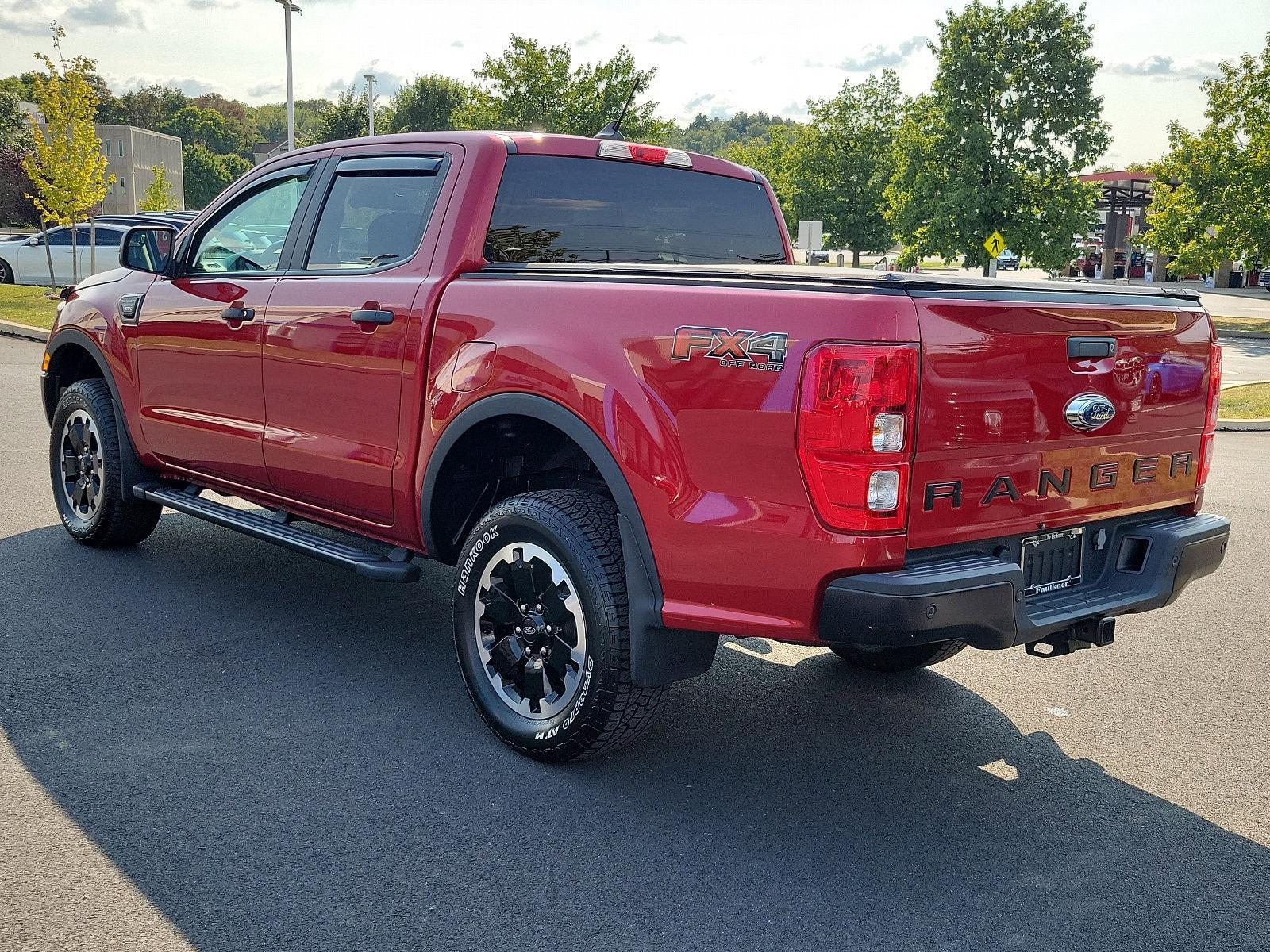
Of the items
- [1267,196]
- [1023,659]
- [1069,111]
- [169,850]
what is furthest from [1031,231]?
[169,850]

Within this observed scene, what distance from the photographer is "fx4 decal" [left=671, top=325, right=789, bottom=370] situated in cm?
321

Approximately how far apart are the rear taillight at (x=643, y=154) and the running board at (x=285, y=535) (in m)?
1.74

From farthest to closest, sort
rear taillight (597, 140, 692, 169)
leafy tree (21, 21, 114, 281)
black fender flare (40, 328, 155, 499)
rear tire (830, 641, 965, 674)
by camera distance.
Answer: leafy tree (21, 21, 114, 281) → black fender flare (40, 328, 155, 499) → rear taillight (597, 140, 692, 169) → rear tire (830, 641, 965, 674)

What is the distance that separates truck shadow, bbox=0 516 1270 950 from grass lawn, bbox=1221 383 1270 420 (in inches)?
477

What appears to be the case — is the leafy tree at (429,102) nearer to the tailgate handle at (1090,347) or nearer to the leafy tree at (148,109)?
the leafy tree at (148,109)

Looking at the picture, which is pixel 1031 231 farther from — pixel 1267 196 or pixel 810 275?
pixel 810 275

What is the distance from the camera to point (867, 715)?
4488 mm

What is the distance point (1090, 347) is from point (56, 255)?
27.2 m

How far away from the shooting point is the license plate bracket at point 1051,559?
358 cm

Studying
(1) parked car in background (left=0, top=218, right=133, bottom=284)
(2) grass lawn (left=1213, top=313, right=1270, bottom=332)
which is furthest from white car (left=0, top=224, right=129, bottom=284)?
(2) grass lawn (left=1213, top=313, right=1270, bottom=332)

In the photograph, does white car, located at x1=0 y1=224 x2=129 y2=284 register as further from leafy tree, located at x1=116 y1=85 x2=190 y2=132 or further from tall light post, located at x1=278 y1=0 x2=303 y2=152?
leafy tree, located at x1=116 y1=85 x2=190 y2=132

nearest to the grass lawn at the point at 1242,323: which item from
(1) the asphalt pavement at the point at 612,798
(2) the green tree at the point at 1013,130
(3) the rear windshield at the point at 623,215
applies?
(2) the green tree at the point at 1013,130

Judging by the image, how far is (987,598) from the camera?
10.7ft

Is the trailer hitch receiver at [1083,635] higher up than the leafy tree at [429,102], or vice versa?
the leafy tree at [429,102]
